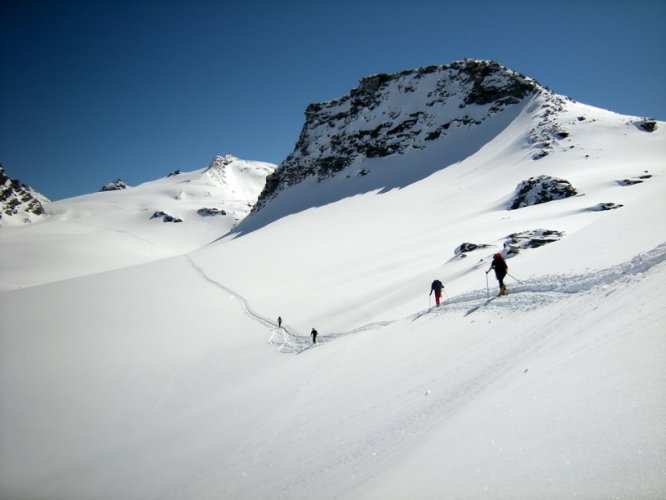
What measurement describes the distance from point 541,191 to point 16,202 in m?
144

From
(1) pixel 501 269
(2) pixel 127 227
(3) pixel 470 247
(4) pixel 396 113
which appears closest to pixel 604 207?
(3) pixel 470 247

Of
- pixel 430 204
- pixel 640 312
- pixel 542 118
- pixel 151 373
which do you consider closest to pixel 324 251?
pixel 430 204

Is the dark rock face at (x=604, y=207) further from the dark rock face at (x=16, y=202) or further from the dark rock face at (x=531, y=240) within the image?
the dark rock face at (x=16, y=202)

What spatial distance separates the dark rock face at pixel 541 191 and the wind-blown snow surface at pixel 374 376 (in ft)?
4.57

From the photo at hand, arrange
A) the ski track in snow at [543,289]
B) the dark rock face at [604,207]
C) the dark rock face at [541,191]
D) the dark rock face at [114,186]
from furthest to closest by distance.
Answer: the dark rock face at [114,186], the dark rock face at [541,191], the dark rock face at [604,207], the ski track in snow at [543,289]

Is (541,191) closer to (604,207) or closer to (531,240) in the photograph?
(604,207)

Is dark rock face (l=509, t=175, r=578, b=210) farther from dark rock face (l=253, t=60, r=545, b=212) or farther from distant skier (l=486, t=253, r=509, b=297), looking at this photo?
dark rock face (l=253, t=60, r=545, b=212)

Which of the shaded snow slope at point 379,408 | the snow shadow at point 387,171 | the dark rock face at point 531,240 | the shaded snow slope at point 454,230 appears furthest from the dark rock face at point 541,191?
the snow shadow at point 387,171

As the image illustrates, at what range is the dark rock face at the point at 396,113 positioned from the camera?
6225cm

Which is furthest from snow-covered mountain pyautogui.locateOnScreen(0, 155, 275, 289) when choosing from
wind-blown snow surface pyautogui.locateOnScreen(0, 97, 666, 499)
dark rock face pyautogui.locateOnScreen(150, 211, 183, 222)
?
wind-blown snow surface pyautogui.locateOnScreen(0, 97, 666, 499)

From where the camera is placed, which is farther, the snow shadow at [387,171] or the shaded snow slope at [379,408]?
the snow shadow at [387,171]

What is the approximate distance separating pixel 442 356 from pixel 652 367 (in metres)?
4.09

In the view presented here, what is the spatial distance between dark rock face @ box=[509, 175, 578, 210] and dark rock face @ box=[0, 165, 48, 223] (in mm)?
133840

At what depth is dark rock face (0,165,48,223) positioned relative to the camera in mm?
103625
